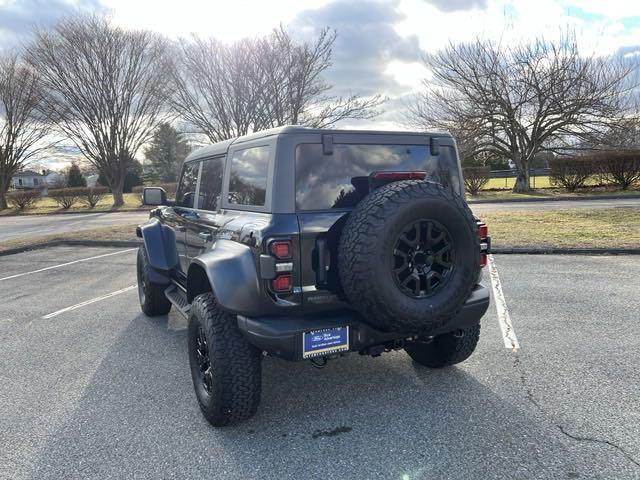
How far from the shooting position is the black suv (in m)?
2.47

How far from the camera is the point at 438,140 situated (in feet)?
10.5

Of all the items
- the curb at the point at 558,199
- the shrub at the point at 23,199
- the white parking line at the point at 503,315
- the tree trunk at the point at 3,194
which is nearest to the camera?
the white parking line at the point at 503,315

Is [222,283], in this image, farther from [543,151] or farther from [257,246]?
[543,151]

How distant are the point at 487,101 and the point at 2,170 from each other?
29.6m

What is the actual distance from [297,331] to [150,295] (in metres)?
3.04

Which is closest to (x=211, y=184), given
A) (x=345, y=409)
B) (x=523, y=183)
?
(x=345, y=409)

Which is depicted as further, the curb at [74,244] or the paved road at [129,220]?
the paved road at [129,220]

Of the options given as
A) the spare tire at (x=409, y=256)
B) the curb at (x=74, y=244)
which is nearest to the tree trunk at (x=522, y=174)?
the curb at (x=74, y=244)

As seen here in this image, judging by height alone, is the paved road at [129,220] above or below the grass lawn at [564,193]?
below

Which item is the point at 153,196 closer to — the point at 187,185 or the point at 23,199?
the point at 187,185

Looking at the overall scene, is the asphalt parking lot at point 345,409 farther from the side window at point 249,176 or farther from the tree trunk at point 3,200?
the tree trunk at point 3,200

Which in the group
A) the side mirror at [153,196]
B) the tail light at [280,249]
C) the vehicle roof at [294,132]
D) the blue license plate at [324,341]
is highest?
the vehicle roof at [294,132]

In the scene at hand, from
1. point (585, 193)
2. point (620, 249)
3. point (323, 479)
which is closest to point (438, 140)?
point (323, 479)

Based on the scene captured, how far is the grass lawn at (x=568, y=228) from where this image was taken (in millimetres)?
8273
